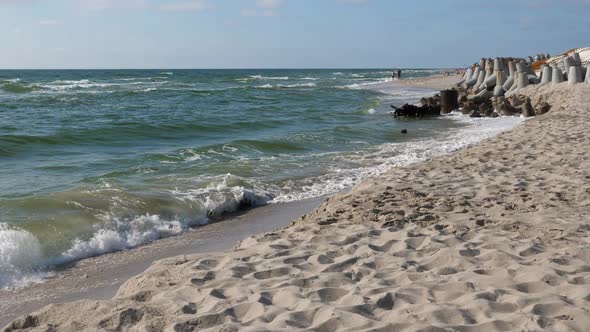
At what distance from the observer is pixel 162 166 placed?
11719 millimetres

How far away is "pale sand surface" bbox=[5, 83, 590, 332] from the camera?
3.55 m

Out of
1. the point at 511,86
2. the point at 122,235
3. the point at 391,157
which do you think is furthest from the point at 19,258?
the point at 511,86

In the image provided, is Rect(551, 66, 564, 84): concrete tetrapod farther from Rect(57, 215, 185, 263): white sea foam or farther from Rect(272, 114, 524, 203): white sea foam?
Rect(57, 215, 185, 263): white sea foam

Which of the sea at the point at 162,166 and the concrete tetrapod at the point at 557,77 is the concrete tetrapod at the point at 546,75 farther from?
the sea at the point at 162,166

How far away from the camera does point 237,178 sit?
10.1m

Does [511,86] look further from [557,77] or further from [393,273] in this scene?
[393,273]

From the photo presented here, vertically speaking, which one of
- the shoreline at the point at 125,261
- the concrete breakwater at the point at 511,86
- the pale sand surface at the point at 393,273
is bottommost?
the shoreline at the point at 125,261

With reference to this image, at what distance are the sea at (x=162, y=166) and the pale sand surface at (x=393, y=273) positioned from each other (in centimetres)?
206

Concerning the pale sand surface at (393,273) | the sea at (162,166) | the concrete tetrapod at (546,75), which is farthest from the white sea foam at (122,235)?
the concrete tetrapod at (546,75)

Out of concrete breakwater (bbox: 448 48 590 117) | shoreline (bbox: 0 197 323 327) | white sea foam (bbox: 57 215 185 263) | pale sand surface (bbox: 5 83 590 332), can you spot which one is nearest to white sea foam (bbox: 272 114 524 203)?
shoreline (bbox: 0 197 323 327)

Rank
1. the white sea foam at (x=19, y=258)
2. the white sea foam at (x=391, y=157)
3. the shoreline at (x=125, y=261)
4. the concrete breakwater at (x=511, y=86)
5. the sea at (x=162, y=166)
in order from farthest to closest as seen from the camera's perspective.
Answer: the concrete breakwater at (x=511, y=86) → the white sea foam at (x=391, y=157) → the sea at (x=162, y=166) → the white sea foam at (x=19, y=258) → the shoreline at (x=125, y=261)

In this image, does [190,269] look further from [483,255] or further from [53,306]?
[483,255]

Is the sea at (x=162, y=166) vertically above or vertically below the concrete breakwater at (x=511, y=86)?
below

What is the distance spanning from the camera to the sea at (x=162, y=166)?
6980 millimetres
